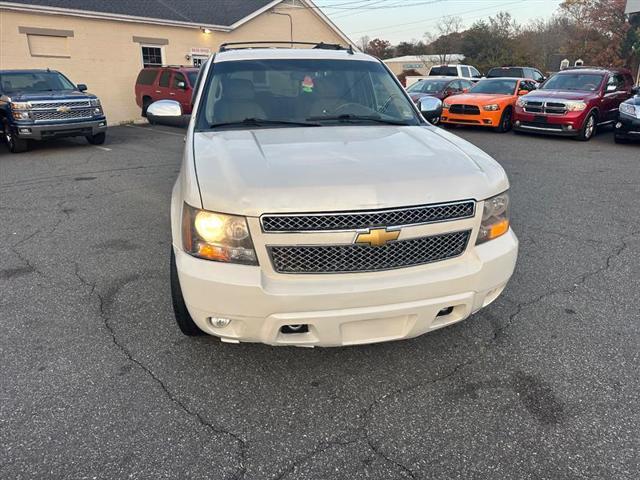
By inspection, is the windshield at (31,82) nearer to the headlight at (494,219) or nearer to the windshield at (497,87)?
the windshield at (497,87)

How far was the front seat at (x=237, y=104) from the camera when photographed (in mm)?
3553

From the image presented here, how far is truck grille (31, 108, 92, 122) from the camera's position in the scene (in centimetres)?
1054

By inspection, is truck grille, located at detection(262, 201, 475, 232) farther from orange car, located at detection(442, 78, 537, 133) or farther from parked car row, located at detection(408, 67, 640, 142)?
orange car, located at detection(442, 78, 537, 133)

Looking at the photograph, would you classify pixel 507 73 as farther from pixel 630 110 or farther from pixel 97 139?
pixel 97 139

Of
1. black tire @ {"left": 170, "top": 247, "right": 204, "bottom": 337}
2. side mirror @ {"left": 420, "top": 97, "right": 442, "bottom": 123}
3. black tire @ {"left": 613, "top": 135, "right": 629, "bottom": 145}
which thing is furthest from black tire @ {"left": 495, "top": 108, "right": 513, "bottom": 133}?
black tire @ {"left": 170, "top": 247, "right": 204, "bottom": 337}

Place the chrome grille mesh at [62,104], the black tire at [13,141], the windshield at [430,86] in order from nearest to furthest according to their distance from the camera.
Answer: the chrome grille mesh at [62,104] < the black tire at [13,141] < the windshield at [430,86]

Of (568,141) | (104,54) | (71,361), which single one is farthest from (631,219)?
(104,54)

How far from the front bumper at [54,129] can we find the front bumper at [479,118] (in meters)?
9.72

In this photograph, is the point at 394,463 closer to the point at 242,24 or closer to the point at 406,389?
the point at 406,389

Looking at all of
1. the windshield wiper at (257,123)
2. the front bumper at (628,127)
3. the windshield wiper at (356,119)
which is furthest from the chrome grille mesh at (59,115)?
the front bumper at (628,127)

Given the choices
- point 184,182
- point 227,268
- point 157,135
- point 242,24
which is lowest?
point 157,135

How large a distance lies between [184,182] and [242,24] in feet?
67.9

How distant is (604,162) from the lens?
9.48 metres

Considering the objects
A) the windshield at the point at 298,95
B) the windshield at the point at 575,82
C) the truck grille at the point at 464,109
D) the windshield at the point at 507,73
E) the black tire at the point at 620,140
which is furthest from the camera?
the windshield at the point at 507,73
